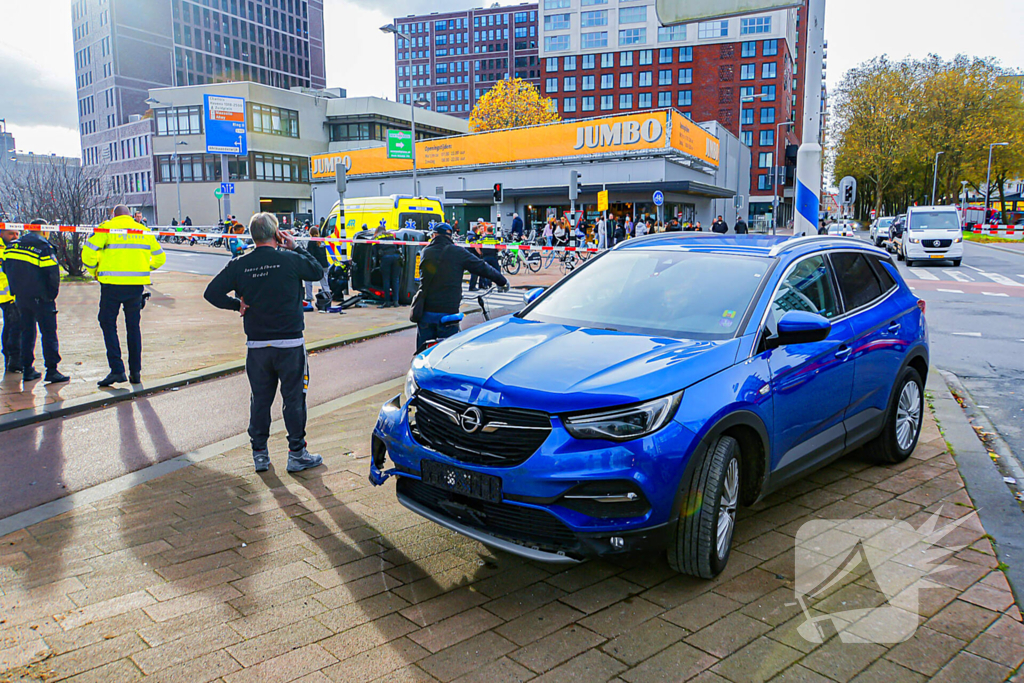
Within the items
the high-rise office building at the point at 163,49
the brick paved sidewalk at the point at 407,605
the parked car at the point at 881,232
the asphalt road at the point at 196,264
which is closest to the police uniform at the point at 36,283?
the brick paved sidewalk at the point at 407,605

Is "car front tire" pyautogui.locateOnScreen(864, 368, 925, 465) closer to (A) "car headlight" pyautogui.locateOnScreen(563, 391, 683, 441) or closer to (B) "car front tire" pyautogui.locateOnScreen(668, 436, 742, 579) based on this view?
(B) "car front tire" pyautogui.locateOnScreen(668, 436, 742, 579)

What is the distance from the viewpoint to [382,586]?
364 centimetres

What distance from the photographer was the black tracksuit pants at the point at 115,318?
8.17 m

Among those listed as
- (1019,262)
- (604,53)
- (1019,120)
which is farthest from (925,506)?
(604,53)

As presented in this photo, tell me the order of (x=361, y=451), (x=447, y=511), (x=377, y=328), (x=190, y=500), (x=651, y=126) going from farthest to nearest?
(x=651, y=126) → (x=377, y=328) → (x=361, y=451) → (x=190, y=500) → (x=447, y=511)

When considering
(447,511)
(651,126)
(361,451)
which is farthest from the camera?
(651,126)

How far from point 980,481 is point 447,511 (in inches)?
149

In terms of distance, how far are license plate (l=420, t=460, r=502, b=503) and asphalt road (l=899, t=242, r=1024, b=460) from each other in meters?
4.86

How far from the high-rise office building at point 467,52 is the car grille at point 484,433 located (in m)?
153

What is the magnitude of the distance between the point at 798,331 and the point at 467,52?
16751 cm

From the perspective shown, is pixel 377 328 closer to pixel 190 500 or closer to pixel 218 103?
pixel 190 500

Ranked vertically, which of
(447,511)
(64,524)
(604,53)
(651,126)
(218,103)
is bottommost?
(64,524)

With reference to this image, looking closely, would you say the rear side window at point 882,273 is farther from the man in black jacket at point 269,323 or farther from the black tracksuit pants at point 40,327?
the black tracksuit pants at point 40,327

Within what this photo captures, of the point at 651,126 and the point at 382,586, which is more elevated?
the point at 651,126
